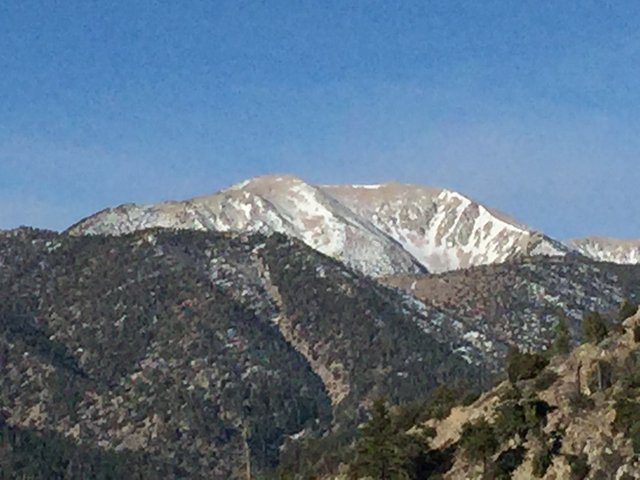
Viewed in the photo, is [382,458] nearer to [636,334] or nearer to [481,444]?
[481,444]

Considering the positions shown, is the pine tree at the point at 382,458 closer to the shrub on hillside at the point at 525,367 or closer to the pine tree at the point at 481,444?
the pine tree at the point at 481,444

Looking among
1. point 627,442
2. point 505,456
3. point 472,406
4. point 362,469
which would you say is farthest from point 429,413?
point 627,442

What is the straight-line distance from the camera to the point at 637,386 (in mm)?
93125

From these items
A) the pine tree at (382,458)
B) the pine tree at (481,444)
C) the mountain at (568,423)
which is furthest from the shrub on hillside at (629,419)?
the pine tree at (382,458)

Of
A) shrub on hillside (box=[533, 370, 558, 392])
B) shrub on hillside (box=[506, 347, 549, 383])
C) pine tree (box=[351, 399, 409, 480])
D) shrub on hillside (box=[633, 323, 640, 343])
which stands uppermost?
shrub on hillside (box=[633, 323, 640, 343])

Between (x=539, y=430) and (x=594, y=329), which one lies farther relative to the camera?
(x=594, y=329)

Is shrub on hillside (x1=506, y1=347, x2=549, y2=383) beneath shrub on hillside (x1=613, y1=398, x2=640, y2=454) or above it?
above

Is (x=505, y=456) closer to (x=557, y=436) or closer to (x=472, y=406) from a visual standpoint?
(x=557, y=436)

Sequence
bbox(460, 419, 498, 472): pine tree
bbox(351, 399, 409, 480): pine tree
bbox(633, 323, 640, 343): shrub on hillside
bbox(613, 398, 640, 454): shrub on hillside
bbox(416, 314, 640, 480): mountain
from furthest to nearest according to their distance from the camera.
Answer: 1. bbox(633, 323, 640, 343): shrub on hillside
2. bbox(351, 399, 409, 480): pine tree
3. bbox(460, 419, 498, 472): pine tree
4. bbox(416, 314, 640, 480): mountain
5. bbox(613, 398, 640, 454): shrub on hillside

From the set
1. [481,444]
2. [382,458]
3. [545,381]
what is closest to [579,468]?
[481,444]

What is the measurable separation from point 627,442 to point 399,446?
2049 cm

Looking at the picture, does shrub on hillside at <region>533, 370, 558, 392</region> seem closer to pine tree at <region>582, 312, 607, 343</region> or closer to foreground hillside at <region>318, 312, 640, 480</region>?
foreground hillside at <region>318, 312, 640, 480</region>

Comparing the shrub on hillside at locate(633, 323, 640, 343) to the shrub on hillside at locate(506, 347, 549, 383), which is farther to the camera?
the shrub on hillside at locate(506, 347, 549, 383)

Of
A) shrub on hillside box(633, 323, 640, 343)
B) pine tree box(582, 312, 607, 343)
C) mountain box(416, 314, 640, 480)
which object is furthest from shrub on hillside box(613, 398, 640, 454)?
pine tree box(582, 312, 607, 343)
